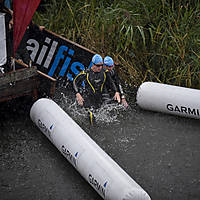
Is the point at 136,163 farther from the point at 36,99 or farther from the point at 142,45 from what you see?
the point at 142,45

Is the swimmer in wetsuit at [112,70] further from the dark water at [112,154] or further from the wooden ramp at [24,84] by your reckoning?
the wooden ramp at [24,84]

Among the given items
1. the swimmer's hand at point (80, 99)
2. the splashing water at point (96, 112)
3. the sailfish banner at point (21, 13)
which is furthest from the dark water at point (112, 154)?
the sailfish banner at point (21, 13)

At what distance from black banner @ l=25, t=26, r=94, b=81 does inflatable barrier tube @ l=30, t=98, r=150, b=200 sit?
1.87m

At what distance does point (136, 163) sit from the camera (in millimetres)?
6492

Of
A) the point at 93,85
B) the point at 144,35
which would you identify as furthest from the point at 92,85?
the point at 144,35

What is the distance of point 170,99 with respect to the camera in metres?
7.40

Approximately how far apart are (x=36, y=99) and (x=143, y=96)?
6.58ft

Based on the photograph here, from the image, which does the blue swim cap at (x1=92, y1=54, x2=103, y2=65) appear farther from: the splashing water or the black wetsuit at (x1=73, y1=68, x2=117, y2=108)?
the splashing water

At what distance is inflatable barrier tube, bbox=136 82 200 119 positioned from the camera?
728 cm

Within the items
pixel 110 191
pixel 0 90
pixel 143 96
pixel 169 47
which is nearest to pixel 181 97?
pixel 143 96

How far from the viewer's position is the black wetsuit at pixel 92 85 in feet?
24.4

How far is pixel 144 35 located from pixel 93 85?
6.93 feet

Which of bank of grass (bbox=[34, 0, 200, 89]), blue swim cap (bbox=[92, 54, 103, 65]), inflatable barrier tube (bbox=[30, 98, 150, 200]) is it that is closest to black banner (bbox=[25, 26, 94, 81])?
bank of grass (bbox=[34, 0, 200, 89])

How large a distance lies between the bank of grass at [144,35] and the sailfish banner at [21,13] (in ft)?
8.16
